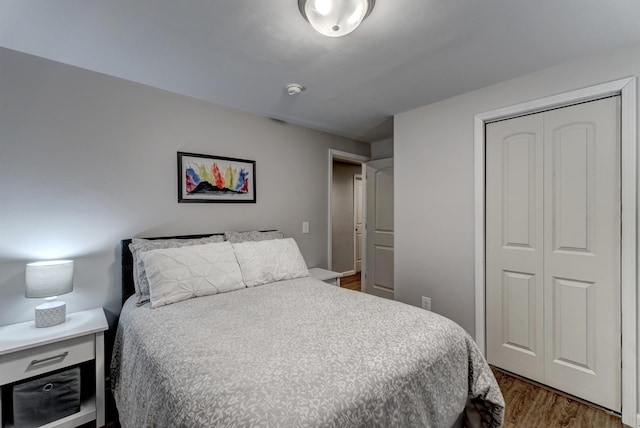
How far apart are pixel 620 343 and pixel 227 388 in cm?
233

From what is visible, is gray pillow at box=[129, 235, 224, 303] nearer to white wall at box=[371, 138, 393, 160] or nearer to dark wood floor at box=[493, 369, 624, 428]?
dark wood floor at box=[493, 369, 624, 428]

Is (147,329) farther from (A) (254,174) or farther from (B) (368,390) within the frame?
(A) (254,174)

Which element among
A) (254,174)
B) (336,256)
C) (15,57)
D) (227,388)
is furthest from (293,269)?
(336,256)

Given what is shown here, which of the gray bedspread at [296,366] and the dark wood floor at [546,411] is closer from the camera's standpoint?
the gray bedspread at [296,366]

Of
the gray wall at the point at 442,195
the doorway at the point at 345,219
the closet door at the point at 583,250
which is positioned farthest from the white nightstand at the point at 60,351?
the doorway at the point at 345,219

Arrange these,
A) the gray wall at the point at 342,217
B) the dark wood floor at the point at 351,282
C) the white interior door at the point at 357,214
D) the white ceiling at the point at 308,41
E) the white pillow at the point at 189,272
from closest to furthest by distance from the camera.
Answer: the white ceiling at the point at 308,41 < the white pillow at the point at 189,272 < the dark wood floor at the point at 351,282 < the gray wall at the point at 342,217 < the white interior door at the point at 357,214

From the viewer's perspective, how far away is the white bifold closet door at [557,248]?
1.77m

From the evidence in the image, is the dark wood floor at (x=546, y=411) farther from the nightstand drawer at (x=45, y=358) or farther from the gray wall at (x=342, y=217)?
the gray wall at (x=342, y=217)

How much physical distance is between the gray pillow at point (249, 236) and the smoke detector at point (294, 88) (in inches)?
50.8

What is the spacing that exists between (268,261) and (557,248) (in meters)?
2.13

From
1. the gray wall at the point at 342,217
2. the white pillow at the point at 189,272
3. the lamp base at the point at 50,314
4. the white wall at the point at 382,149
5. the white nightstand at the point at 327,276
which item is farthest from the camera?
the gray wall at the point at 342,217

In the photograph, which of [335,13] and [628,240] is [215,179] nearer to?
[335,13]

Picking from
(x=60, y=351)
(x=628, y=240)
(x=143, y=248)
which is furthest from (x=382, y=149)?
(x=60, y=351)

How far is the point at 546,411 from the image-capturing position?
5.92ft
